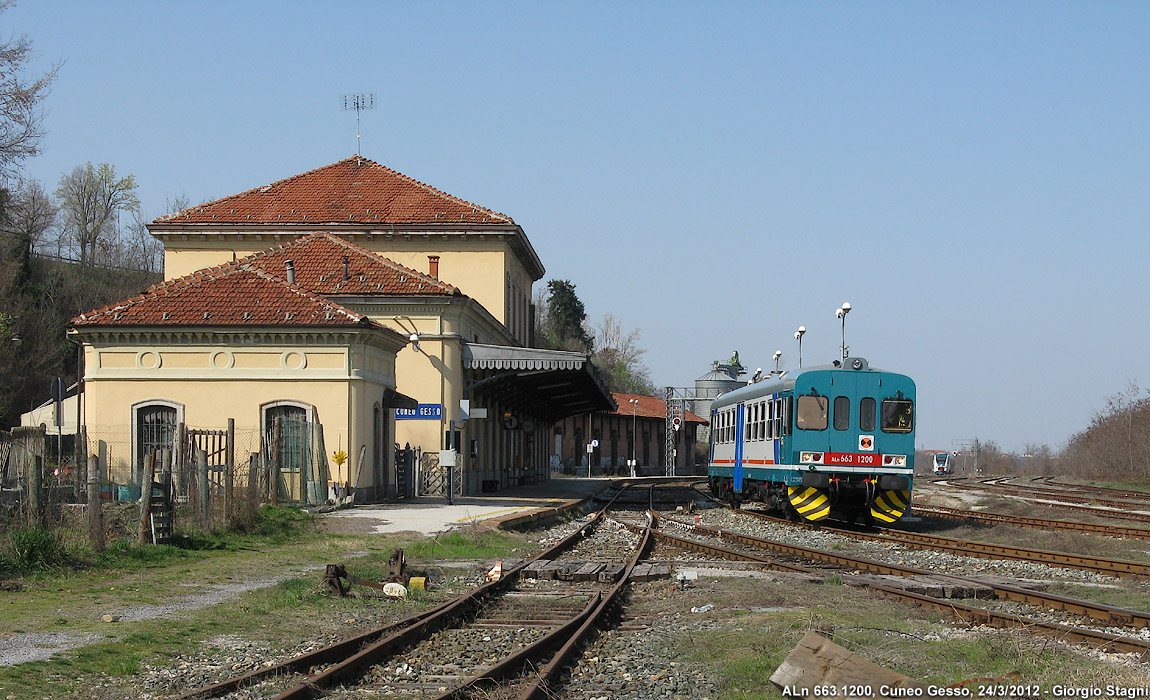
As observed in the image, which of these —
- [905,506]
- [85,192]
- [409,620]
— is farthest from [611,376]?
[409,620]

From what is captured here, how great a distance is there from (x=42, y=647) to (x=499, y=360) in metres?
24.8

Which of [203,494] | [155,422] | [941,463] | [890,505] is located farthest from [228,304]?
[941,463]

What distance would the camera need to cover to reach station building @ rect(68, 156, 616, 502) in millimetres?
26672

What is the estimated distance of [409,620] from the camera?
966 cm

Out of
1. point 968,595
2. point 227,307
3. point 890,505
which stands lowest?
point 890,505

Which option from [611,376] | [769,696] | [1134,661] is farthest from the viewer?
[611,376]

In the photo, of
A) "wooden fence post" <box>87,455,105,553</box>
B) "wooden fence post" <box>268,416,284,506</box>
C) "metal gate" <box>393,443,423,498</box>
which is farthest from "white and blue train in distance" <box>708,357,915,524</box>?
"wooden fence post" <box>87,455,105,553</box>

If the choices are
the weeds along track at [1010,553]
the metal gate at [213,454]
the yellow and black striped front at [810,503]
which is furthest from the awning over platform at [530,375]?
the weeds along track at [1010,553]

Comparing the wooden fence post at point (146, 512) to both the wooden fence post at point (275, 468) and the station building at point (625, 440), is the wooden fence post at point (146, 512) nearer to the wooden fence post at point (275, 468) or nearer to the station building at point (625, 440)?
the wooden fence post at point (275, 468)

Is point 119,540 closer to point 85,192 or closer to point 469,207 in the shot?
point 469,207

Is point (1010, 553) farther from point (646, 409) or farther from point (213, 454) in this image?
point (646, 409)

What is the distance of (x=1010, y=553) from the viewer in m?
17.2

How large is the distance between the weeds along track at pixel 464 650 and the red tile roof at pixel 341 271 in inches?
797

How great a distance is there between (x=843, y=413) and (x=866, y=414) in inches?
17.3
